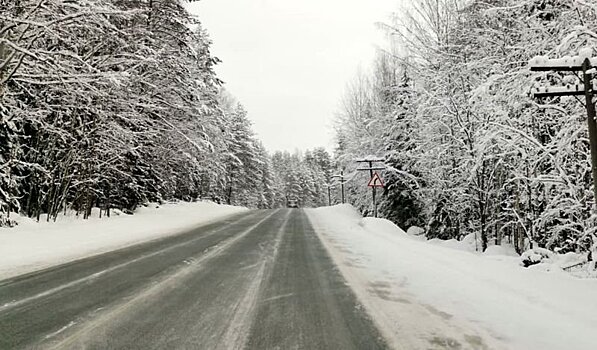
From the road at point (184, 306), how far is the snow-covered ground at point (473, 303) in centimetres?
35

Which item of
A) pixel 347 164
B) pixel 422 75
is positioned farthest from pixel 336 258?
pixel 347 164

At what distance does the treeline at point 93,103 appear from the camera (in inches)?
433

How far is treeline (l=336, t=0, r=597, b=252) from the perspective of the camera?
816 centimetres

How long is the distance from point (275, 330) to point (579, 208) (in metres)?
6.88

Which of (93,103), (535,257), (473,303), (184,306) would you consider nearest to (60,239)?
(93,103)

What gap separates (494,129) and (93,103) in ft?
47.4

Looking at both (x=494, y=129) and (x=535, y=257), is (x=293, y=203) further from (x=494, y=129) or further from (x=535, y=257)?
(x=535, y=257)

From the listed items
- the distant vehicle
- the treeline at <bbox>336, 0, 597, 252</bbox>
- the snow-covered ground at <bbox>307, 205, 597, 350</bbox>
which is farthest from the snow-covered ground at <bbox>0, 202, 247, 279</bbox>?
the distant vehicle

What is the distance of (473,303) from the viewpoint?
5.00 meters

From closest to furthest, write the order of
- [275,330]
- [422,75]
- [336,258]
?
1. [275,330]
2. [336,258]
3. [422,75]

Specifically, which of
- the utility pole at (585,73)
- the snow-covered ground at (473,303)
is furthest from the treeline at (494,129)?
the snow-covered ground at (473,303)

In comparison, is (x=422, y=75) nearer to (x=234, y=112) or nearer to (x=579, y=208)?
(x=579, y=208)

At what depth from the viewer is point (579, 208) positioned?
7938 millimetres

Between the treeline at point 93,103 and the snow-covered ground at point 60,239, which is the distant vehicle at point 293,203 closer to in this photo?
the treeline at point 93,103
